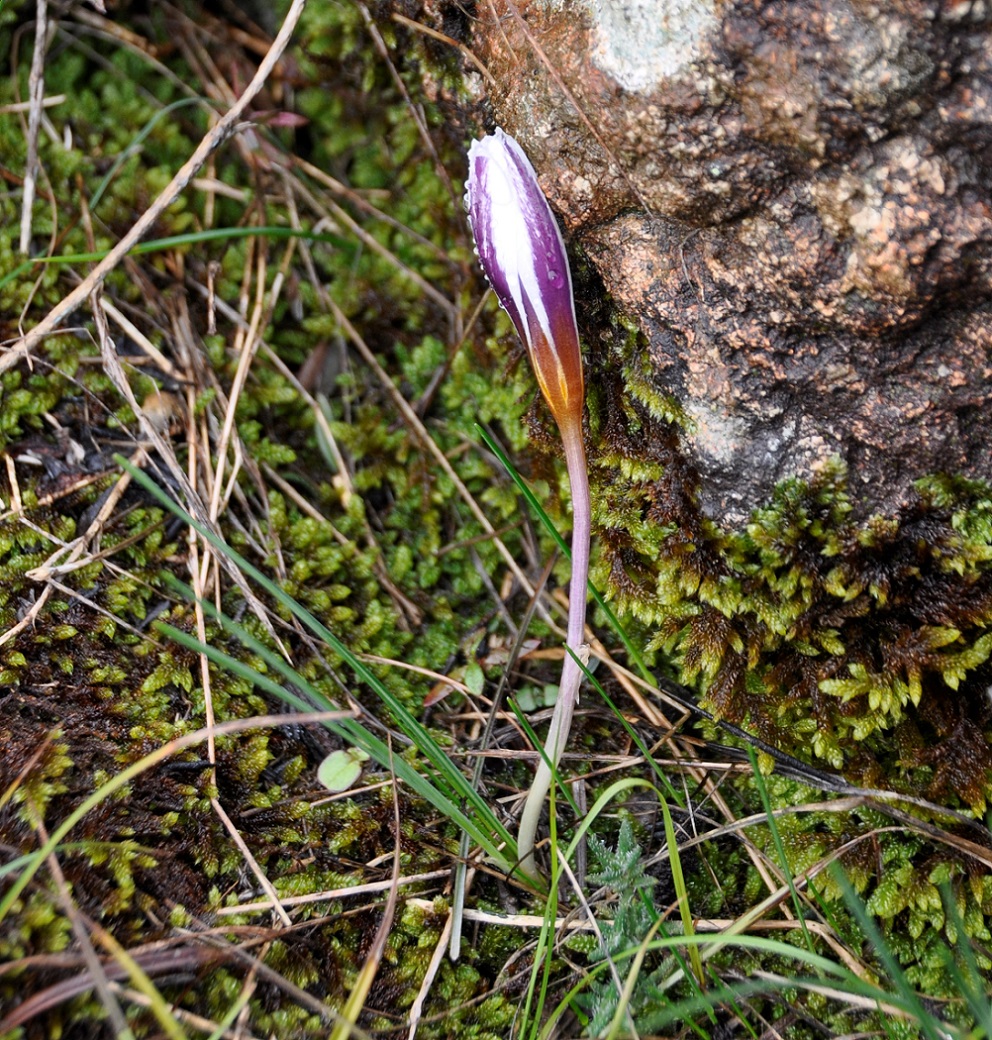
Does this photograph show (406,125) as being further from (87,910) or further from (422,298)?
(87,910)

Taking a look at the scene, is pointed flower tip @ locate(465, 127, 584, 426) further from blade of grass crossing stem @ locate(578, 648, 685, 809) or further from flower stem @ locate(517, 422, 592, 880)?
blade of grass crossing stem @ locate(578, 648, 685, 809)

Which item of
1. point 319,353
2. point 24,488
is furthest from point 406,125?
point 24,488

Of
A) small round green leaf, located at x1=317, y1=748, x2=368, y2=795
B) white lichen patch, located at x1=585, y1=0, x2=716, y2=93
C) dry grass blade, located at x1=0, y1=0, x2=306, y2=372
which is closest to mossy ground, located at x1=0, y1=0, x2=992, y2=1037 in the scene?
small round green leaf, located at x1=317, y1=748, x2=368, y2=795

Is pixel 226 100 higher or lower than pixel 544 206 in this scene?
lower

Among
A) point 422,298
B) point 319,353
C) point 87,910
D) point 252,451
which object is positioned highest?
point 422,298

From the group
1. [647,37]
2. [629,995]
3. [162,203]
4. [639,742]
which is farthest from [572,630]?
[162,203]

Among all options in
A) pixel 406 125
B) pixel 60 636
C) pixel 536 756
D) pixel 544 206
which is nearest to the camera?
pixel 544 206

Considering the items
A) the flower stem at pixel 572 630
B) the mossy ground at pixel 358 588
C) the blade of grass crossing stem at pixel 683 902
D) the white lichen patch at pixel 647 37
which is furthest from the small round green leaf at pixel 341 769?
the white lichen patch at pixel 647 37

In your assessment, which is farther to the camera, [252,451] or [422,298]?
[422,298]
